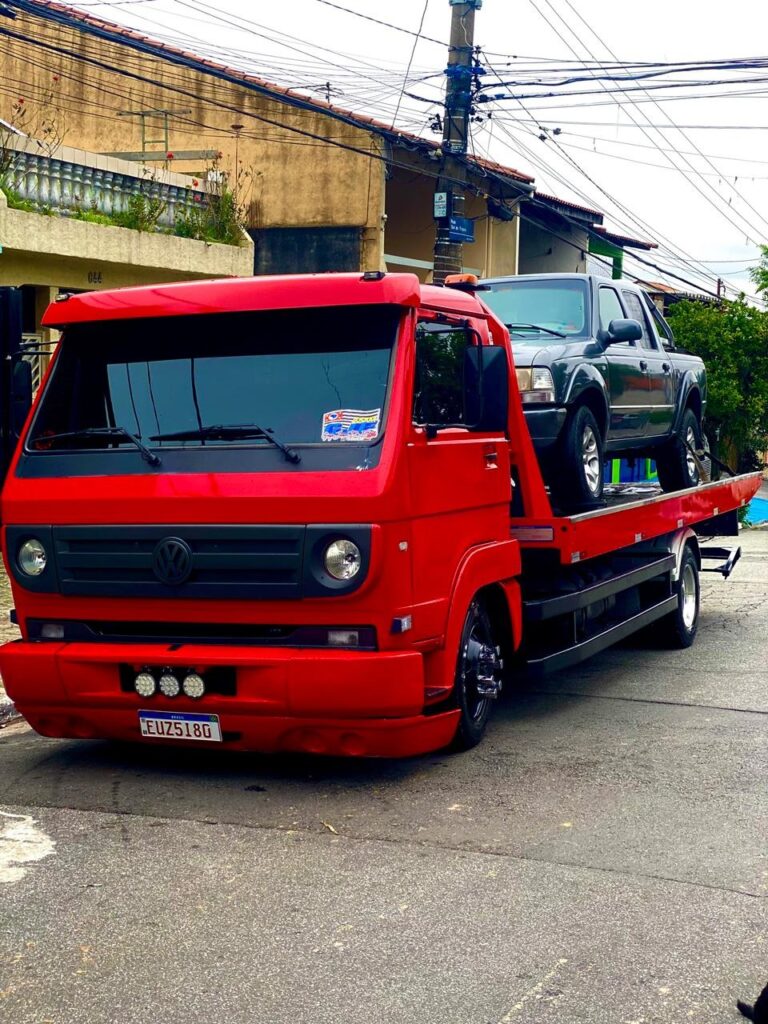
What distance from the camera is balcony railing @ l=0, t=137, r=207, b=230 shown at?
15242 mm

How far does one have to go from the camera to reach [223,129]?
26.0m

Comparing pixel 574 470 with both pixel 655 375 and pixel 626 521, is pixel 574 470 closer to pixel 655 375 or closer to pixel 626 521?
pixel 626 521

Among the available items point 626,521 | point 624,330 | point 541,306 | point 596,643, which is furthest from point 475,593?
point 541,306

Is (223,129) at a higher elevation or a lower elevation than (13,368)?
higher

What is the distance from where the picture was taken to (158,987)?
4062mm

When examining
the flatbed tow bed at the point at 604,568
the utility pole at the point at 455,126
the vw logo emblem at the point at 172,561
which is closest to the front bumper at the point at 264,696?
the vw logo emblem at the point at 172,561

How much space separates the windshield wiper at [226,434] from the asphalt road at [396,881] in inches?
65.3

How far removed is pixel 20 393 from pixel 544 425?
3397 millimetres

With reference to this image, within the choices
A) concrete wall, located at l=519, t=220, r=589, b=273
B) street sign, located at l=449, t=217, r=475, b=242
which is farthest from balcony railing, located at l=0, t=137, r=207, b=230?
concrete wall, located at l=519, t=220, r=589, b=273

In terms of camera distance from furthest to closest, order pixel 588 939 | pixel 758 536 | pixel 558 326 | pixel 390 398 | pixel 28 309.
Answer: pixel 758 536, pixel 28 309, pixel 558 326, pixel 390 398, pixel 588 939

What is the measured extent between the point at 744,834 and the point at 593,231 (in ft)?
82.9

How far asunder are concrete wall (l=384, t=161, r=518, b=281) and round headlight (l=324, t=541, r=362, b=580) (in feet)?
73.9

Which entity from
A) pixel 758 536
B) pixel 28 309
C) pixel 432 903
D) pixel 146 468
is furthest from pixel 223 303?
pixel 758 536

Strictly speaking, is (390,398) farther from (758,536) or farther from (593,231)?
(593,231)
